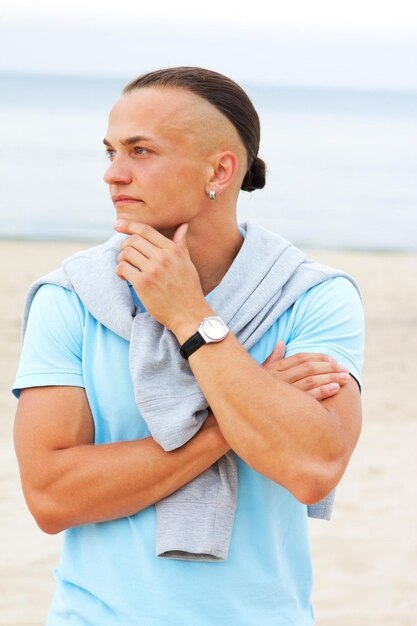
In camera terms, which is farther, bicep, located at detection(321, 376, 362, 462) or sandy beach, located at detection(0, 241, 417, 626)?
sandy beach, located at detection(0, 241, 417, 626)

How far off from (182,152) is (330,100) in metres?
94.3

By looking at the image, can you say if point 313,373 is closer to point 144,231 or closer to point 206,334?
point 206,334

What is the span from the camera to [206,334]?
239 centimetres

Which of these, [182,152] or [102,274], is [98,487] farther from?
[182,152]

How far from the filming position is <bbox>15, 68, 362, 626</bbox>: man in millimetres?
2367

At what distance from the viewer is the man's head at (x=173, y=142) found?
2486 mm

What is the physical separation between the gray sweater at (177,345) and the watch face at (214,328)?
0.10 meters

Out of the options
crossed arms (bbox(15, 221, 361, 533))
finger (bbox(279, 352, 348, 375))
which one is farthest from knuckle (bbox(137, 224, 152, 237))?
finger (bbox(279, 352, 348, 375))

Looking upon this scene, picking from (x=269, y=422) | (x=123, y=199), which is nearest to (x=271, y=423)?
(x=269, y=422)

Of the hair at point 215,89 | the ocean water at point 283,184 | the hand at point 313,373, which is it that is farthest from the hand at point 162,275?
the ocean water at point 283,184

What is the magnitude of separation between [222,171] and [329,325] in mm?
462

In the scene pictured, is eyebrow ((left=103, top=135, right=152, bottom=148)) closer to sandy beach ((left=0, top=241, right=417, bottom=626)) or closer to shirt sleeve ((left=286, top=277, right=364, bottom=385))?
shirt sleeve ((left=286, top=277, right=364, bottom=385))

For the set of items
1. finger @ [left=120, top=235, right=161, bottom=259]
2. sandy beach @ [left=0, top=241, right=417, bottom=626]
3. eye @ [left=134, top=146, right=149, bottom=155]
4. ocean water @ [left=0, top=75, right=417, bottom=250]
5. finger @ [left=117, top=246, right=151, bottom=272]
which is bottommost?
ocean water @ [left=0, top=75, right=417, bottom=250]

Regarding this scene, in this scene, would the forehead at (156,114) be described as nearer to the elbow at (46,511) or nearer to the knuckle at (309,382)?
the knuckle at (309,382)
